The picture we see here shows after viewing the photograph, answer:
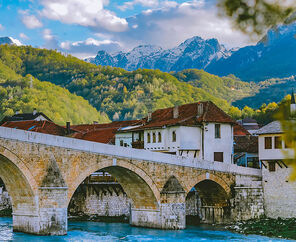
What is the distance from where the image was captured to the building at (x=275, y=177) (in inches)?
1096

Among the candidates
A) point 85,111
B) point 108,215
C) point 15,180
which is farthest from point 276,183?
point 85,111

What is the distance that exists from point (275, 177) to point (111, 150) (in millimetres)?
10066

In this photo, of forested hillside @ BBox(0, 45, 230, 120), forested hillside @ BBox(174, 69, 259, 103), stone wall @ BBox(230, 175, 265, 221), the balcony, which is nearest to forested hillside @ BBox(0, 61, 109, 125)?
forested hillside @ BBox(0, 45, 230, 120)

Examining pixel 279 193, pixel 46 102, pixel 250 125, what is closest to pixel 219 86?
pixel 46 102

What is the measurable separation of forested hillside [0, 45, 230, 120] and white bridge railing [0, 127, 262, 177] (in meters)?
72.6

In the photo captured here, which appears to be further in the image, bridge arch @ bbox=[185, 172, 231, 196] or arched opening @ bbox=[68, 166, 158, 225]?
arched opening @ bbox=[68, 166, 158, 225]

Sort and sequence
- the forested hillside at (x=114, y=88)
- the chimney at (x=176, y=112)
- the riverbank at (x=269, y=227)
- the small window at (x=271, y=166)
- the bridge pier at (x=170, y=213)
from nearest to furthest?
the riverbank at (x=269, y=227) < the bridge pier at (x=170, y=213) < the small window at (x=271, y=166) < the chimney at (x=176, y=112) < the forested hillside at (x=114, y=88)

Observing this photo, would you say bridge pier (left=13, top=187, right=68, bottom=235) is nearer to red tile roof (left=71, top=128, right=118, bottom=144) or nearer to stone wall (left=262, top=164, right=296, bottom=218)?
stone wall (left=262, top=164, right=296, bottom=218)

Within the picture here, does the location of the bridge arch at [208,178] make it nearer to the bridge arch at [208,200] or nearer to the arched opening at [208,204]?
the bridge arch at [208,200]

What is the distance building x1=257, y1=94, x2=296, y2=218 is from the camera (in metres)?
27.8

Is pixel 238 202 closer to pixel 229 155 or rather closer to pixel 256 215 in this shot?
pixel 256 215

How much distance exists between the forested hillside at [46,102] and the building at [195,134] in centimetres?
6022

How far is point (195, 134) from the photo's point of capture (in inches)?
1304

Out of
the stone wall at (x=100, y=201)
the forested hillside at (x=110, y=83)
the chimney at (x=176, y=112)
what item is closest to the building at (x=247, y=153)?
the chimney at (x=176, y=112)
